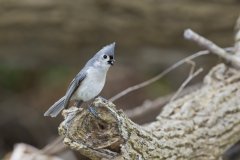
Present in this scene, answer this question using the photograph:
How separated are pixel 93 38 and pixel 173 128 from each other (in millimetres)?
1700

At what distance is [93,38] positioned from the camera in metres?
4.13

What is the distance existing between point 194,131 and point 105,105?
0.71 meters

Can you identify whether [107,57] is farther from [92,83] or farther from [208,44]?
[208,44]

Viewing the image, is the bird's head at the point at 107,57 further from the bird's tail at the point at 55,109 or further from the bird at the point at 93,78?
the bird's tail at the point at 55,109

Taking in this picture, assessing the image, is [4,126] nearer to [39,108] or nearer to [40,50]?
[39,108]

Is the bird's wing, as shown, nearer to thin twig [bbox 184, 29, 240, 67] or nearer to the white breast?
the white breast

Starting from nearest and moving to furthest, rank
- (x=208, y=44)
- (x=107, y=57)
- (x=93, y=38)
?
1. (x=107, y=57)
2. (x=208, y=44)
3. (x=93, y=38)

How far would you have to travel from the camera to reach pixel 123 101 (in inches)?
182

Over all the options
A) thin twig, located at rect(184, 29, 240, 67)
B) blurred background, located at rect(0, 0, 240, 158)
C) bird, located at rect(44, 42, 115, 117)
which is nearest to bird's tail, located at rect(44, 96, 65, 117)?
bird, located at rect(44, 42, 115, 117)

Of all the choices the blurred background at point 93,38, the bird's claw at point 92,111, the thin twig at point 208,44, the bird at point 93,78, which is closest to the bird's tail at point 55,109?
the bird at point 93,78

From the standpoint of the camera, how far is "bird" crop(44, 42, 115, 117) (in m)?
1.95

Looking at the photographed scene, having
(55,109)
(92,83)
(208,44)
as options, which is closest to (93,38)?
(208,44)

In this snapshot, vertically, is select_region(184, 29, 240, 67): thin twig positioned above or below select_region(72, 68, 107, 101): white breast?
above

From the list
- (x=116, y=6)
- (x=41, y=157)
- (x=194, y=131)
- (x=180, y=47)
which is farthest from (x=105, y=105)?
(x=180, y=47)
